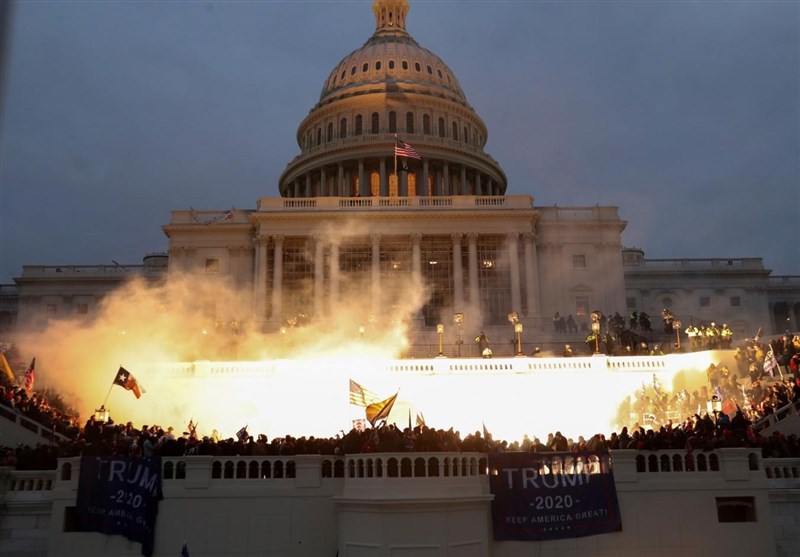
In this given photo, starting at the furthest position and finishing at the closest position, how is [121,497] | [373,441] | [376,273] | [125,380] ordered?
[376,273] → [125,380] → [121,497] → [373,441]

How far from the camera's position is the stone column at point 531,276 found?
57.7 meters

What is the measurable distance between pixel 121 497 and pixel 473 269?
4129 cm

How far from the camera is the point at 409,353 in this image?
4453 cm

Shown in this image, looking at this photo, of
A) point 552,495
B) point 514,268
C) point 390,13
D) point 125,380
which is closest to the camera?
point 552,495

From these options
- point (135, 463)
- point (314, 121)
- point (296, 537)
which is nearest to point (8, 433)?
point (135, 463)

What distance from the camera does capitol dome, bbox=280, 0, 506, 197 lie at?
263 feet

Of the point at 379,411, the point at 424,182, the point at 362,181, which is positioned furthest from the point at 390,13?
the point at 379,411

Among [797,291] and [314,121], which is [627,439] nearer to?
[797,291]

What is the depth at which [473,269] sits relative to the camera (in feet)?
192

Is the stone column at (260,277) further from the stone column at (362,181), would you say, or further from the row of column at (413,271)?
the stone column at (362,181)

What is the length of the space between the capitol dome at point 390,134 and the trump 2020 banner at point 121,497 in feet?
188

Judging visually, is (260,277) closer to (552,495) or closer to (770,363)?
(770,363)

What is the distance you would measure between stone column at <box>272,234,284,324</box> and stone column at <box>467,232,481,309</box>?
13690 millimetres

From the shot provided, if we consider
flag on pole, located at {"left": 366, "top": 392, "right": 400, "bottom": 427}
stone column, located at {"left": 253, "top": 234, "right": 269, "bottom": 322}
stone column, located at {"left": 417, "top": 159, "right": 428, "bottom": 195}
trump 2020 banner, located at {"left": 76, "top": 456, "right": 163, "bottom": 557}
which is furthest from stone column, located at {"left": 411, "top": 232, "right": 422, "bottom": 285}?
trump 2020 banner, located at {"left": 76, "top": 456, "right": 163, "bottom": 557}
